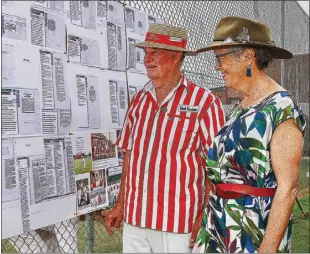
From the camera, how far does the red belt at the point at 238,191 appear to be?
A: 222cm

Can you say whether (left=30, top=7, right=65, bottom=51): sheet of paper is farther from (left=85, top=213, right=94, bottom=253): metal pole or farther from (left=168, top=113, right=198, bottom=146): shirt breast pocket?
(left=85, top=213, right=94, bottom=253): metal pole

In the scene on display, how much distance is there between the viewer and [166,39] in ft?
9.66

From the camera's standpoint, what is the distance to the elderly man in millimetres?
2803

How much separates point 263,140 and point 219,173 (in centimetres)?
29

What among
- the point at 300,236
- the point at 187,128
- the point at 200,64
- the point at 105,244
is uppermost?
the point at 200,64

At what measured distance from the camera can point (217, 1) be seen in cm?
506

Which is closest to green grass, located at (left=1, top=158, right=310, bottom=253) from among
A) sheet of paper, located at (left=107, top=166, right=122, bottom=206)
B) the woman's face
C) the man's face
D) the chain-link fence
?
the chain-link fence

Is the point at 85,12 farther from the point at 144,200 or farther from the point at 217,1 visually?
the point at 217,1

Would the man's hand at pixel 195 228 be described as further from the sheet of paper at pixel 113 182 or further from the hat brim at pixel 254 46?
the hat brim at pixel 254 46

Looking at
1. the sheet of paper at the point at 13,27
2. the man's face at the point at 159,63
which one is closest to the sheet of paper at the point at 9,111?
the sheet of paper at the point at 13,27

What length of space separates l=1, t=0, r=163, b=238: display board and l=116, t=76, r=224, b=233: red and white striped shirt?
0.32 m

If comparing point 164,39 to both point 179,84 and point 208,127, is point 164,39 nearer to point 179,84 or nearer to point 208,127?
point 179,84

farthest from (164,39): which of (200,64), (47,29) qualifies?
(200,64)

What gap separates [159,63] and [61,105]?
55cm
